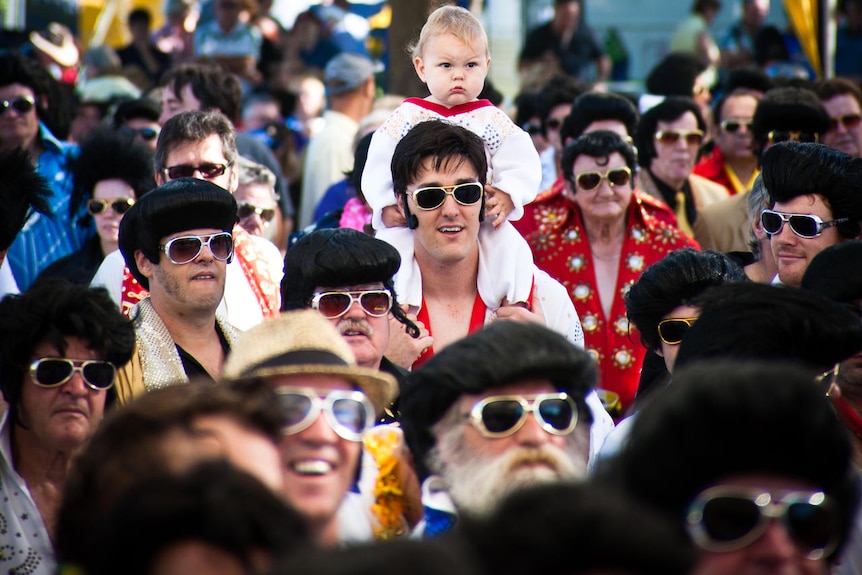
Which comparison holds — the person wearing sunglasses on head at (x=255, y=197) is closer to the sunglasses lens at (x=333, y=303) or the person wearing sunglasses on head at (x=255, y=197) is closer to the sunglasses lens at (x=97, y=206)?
the sunglasses lens at (x=97, y=206)

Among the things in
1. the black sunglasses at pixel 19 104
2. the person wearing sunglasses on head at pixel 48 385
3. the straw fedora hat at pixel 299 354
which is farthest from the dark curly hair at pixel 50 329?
the black sunglasses at pixel 19 104

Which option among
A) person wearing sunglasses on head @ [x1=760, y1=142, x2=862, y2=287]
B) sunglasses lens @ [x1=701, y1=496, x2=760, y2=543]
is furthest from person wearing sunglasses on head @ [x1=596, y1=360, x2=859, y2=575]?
person wearing sunglasses on head @ [x1=760, y1=142, x2=862, y2=287]

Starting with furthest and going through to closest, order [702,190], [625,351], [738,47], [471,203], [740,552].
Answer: [738,47], [702,190], [625,351], [471,203], [740,552]

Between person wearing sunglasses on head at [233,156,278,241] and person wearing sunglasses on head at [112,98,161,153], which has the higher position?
person wearing sunglasses on head at [112,98,161,153]

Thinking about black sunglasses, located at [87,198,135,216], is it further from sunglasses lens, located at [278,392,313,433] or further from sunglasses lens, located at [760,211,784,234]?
sunglasses lens, located at [278,392,313,433]

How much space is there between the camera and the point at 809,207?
528cm

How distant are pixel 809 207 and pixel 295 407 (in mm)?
2877

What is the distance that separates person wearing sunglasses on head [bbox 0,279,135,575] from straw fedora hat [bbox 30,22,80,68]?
23.6ft

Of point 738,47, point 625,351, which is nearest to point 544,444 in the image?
point 625,351

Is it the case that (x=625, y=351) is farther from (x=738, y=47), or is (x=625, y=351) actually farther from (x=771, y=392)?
(x=738, y=47)

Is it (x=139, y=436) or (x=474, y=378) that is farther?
(x=474, y=378)

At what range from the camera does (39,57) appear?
10.7 m

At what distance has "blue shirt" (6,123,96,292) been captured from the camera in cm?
669

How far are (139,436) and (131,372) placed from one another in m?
1.91
